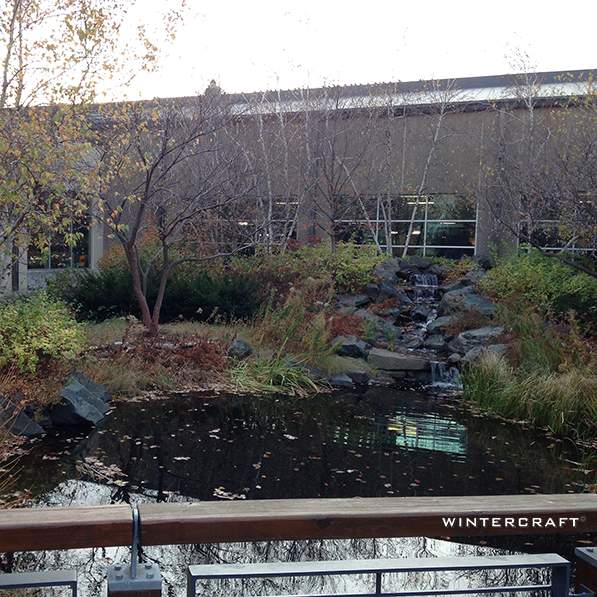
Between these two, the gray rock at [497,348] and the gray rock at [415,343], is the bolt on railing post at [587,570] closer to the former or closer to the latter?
the gray rock at [497,348]

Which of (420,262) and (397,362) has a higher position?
(420,262)

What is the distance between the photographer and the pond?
193 inches

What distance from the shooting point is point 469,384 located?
8.90 meters

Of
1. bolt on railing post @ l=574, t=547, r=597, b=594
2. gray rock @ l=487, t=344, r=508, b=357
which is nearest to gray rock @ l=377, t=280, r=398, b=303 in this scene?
gray rock @ l=487, t=344, r=508, b=357

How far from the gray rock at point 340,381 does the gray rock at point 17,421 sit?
455cm

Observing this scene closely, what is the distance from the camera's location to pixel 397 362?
10977 millimetres

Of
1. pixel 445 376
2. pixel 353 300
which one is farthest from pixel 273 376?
pixel 353 300

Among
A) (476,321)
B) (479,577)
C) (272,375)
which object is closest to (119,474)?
(479,577)

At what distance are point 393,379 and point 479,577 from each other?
654 cm

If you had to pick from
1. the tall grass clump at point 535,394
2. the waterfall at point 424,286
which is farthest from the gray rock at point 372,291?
the tall grass clump at point 535,394

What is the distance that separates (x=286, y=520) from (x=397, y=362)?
371 inches

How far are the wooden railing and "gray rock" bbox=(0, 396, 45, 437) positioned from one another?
186 inches

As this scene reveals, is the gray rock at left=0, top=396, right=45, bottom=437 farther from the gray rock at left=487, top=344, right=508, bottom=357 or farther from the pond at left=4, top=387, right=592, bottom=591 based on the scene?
the gray rock at left=487, top=344, right=508, bottom=357

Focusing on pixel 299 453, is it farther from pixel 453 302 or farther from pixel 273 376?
pixel 453 302
